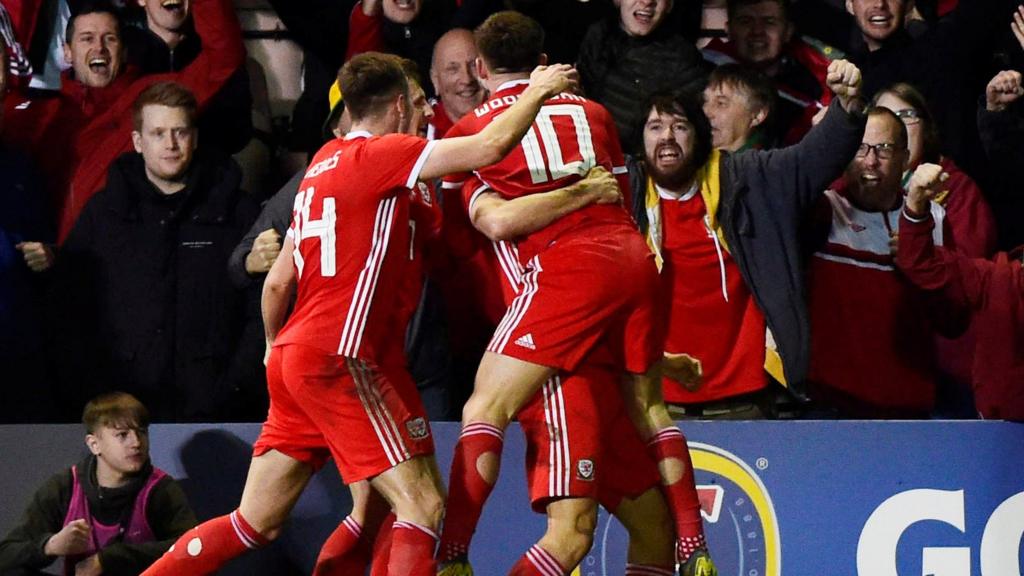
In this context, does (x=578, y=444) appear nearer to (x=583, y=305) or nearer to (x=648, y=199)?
(x=583, y=305)

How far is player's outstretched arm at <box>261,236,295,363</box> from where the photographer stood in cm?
654

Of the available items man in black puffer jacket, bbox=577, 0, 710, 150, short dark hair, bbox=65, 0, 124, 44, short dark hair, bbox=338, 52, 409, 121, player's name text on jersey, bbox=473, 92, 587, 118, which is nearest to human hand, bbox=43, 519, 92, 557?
short dark hair, bbox=338, 52, 409, 121

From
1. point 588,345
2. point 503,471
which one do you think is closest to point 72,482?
point 503,471

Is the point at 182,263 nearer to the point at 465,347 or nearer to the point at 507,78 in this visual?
the point at 465,347

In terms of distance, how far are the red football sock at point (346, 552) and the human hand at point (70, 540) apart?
96 cm

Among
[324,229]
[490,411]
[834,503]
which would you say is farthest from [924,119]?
[324,229]

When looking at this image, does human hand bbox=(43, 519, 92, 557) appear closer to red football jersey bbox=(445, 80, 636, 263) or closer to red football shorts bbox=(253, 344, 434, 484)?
red football shorts bbox=(253, 344, 434, 484)

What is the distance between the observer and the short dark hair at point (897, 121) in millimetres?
7648

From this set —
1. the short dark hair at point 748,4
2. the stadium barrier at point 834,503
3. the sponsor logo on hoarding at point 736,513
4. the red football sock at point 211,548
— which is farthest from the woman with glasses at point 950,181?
the red football sock at point 211,548

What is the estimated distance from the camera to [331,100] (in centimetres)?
813

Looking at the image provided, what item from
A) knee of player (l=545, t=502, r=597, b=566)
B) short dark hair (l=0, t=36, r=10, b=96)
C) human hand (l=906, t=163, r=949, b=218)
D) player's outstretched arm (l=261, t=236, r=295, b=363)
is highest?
short dark hair (l=0, t=36, r=10, b=96)

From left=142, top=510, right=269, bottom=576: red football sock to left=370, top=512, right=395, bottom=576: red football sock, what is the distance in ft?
1.32

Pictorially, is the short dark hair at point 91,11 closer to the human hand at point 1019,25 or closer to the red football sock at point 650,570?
the red football sock at point 650,570

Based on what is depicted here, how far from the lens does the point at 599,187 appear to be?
638 cm
